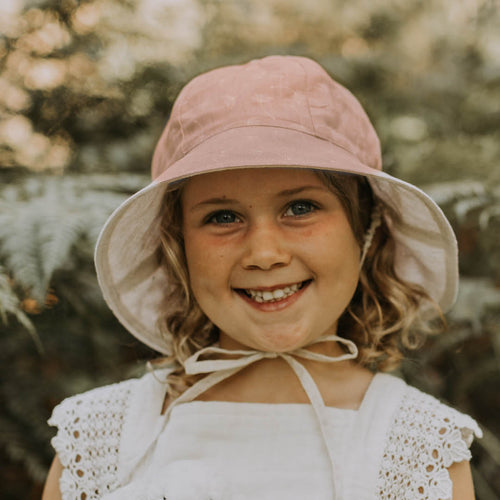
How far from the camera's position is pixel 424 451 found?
1373 mm

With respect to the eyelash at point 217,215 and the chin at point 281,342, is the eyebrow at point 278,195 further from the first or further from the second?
the chin at point 281,342

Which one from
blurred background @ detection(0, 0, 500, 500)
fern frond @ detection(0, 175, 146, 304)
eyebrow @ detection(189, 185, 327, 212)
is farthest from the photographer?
blurred background @ detection(0, 0, 500, 500)

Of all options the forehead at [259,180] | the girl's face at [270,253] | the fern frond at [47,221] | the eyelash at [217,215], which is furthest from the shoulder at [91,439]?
the forehead at [259,180]

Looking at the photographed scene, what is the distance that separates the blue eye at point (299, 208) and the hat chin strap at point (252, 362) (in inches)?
12.9

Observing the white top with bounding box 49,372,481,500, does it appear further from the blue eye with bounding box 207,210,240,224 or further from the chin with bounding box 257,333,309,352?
the blue eye with bounding box 207,210,240,224

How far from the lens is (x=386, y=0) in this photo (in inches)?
164

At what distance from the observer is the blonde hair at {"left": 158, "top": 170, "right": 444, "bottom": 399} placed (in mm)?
1587

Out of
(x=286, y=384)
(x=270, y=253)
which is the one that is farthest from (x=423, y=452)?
(x=270, y=253)

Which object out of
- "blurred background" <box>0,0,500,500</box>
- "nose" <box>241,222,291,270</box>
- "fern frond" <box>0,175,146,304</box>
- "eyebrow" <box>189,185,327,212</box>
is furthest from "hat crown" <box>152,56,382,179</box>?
"blurred background" <box>0,0,500,500</box>

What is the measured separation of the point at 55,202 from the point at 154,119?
999 mm

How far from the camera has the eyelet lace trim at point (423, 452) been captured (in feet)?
4.37

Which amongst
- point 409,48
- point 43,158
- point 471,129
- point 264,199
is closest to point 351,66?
point 471,129

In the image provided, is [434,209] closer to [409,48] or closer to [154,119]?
[154,119]

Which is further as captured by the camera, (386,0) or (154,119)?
(386,0)
